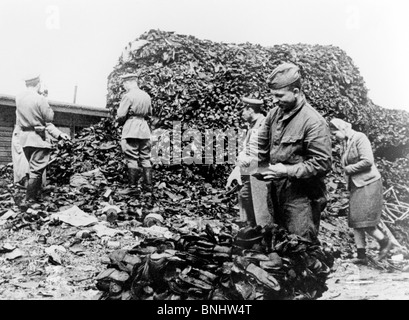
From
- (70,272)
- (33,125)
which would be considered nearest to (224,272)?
(70,272)

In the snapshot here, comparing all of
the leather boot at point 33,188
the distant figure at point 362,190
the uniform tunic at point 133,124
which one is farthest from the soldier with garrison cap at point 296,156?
the leather boot at point 33,188

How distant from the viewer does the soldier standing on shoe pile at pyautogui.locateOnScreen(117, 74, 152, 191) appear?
21.9ft

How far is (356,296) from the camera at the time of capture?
144 inches

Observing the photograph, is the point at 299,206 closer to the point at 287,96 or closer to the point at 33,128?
the point at 287,96

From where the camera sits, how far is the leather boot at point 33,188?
19.1 ft

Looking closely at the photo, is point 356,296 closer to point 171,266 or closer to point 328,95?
point 171,266

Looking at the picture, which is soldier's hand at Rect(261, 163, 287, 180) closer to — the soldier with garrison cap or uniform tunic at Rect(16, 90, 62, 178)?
the soldier with garrison cap

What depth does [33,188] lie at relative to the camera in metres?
5.88

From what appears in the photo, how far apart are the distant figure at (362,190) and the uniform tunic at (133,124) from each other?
10.7ft

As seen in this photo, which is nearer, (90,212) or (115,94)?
(90,212)

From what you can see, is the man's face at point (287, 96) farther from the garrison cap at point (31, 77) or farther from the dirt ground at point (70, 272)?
the garrison cap at point (31, 77)

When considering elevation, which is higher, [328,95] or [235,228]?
[328,95]
